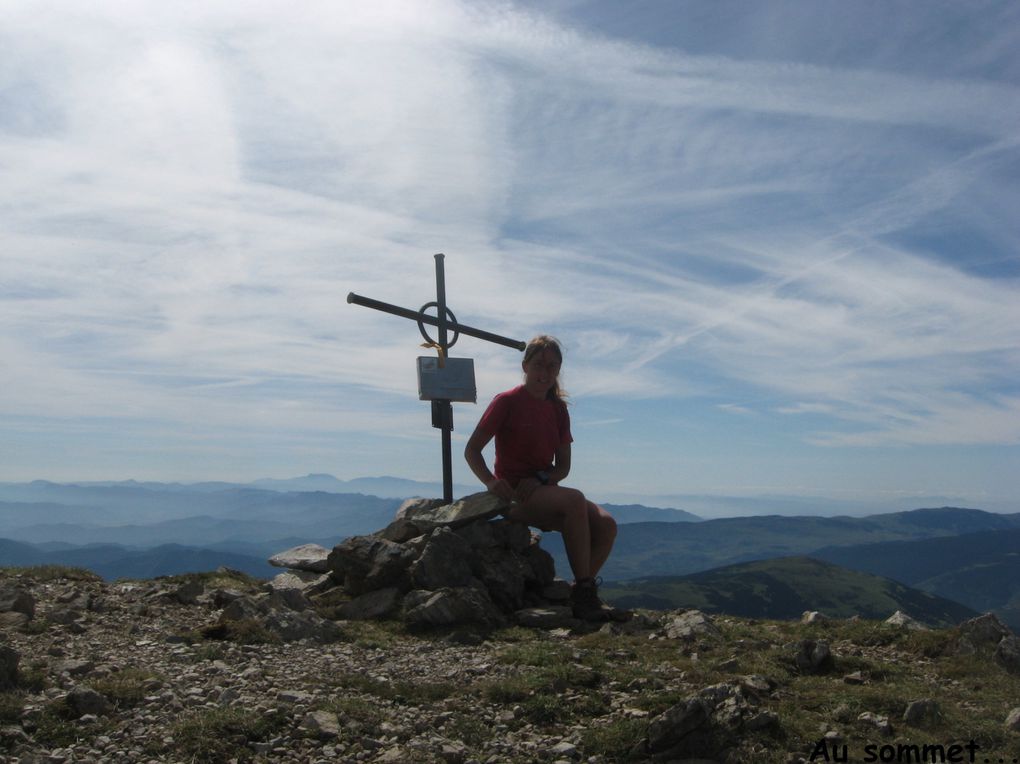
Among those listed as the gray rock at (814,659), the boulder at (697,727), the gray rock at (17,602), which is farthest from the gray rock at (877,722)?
the gray rock at (17,602)

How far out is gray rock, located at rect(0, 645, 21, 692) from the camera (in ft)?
25.4

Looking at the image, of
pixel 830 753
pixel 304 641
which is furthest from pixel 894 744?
pixel 304 641

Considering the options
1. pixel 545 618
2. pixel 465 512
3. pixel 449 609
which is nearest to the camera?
pixel 449 609

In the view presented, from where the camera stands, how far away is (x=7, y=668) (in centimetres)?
785

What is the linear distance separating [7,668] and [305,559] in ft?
25.9

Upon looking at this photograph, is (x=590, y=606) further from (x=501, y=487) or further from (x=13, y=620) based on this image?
(x=13, y=620)

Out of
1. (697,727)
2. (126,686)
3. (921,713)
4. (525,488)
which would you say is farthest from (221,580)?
(921,713)

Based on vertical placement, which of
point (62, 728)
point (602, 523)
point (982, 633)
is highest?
point (602, 523)

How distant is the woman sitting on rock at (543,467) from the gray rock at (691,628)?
35.2 inches

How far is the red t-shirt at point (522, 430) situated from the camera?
1320cm

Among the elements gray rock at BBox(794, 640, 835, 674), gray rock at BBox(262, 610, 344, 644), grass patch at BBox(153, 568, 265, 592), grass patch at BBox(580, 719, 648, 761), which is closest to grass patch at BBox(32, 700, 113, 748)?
gray rock at BBox(262, 610, 344, 644)

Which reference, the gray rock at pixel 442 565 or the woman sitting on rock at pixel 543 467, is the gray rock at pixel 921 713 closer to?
the woman sitting on rock at pixel 543 467

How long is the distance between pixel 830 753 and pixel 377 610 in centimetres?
751

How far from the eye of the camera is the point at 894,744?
Result: 7.12 meters
